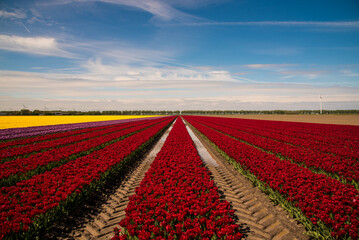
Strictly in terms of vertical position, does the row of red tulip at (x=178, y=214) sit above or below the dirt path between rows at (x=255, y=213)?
above

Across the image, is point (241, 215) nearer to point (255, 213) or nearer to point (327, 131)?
point (255, 213)

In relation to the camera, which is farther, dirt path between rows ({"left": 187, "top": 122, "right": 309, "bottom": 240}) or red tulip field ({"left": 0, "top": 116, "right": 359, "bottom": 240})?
dirt path between rows ({"left": 187, "top": 122, "right": 309, "bottom": 240})

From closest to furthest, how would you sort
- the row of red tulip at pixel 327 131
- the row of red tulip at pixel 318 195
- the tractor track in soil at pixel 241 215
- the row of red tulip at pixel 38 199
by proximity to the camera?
1. the row of red tulip at pixel 38 199
2. the row of red tulip at pixel 318 195
3. the tractor track in soil at pixel 241 215
4. the row of red tulip at pixel 327 131

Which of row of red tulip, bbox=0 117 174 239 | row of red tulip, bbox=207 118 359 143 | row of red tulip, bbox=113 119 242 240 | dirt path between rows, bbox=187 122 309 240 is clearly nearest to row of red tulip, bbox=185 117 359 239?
dirt path between rows, bbox=187 122 309 240

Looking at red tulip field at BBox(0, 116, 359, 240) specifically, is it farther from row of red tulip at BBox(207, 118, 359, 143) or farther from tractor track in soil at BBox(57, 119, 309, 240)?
row of red tulip at BBox(207, 118, 359, 143)

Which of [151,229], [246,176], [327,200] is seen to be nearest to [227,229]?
[151,229]

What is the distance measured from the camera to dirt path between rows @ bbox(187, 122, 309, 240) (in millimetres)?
4840

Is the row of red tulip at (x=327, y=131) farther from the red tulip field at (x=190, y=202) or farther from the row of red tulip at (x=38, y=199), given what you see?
the row of red tulip at (x=38, y=199)

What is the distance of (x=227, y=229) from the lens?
365 centimetres

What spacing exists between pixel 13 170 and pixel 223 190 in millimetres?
9007

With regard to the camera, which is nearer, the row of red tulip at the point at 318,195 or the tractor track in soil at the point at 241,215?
the row of red tulip at the point at 318,195

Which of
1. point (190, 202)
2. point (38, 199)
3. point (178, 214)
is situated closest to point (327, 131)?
point (190, 202)

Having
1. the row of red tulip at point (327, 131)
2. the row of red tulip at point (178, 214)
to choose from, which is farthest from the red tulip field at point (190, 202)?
the row of red tulip at point (327, 131)

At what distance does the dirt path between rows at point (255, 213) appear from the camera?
484cm
